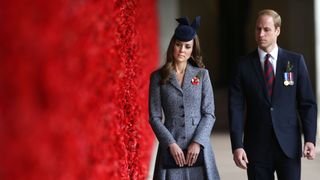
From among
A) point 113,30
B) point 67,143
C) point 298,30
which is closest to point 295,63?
point 113,30

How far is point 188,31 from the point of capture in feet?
10.1

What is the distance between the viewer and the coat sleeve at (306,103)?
3373 millimetres

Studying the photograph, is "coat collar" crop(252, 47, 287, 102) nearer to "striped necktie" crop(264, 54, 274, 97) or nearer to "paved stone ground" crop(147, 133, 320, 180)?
"striped necktie" crop(264, 54, 274, 97)

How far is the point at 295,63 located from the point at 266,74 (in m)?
0.18

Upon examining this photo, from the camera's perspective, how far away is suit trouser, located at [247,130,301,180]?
132 inches

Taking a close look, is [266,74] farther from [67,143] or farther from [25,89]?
[25,89]

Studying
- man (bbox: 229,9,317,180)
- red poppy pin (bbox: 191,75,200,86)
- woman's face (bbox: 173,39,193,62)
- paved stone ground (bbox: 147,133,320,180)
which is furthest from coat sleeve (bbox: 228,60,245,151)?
paved stone ground (bbox: 147,133,320,180)

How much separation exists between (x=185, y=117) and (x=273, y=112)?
0.56 metres

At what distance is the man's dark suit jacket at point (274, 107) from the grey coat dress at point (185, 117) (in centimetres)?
34

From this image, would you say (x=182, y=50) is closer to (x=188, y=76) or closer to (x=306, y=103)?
(x=188, y=76)

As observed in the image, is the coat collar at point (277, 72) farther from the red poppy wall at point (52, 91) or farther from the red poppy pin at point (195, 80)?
the red poppy wall at point (52, 91)

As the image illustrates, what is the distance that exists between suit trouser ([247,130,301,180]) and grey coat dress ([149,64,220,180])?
1.14ft

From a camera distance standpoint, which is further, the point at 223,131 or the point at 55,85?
the point at 223,131

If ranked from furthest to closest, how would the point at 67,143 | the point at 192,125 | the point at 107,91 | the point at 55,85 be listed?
the point at 192,125
the point at 107,91
the point at 67,143
the point at 55,85
